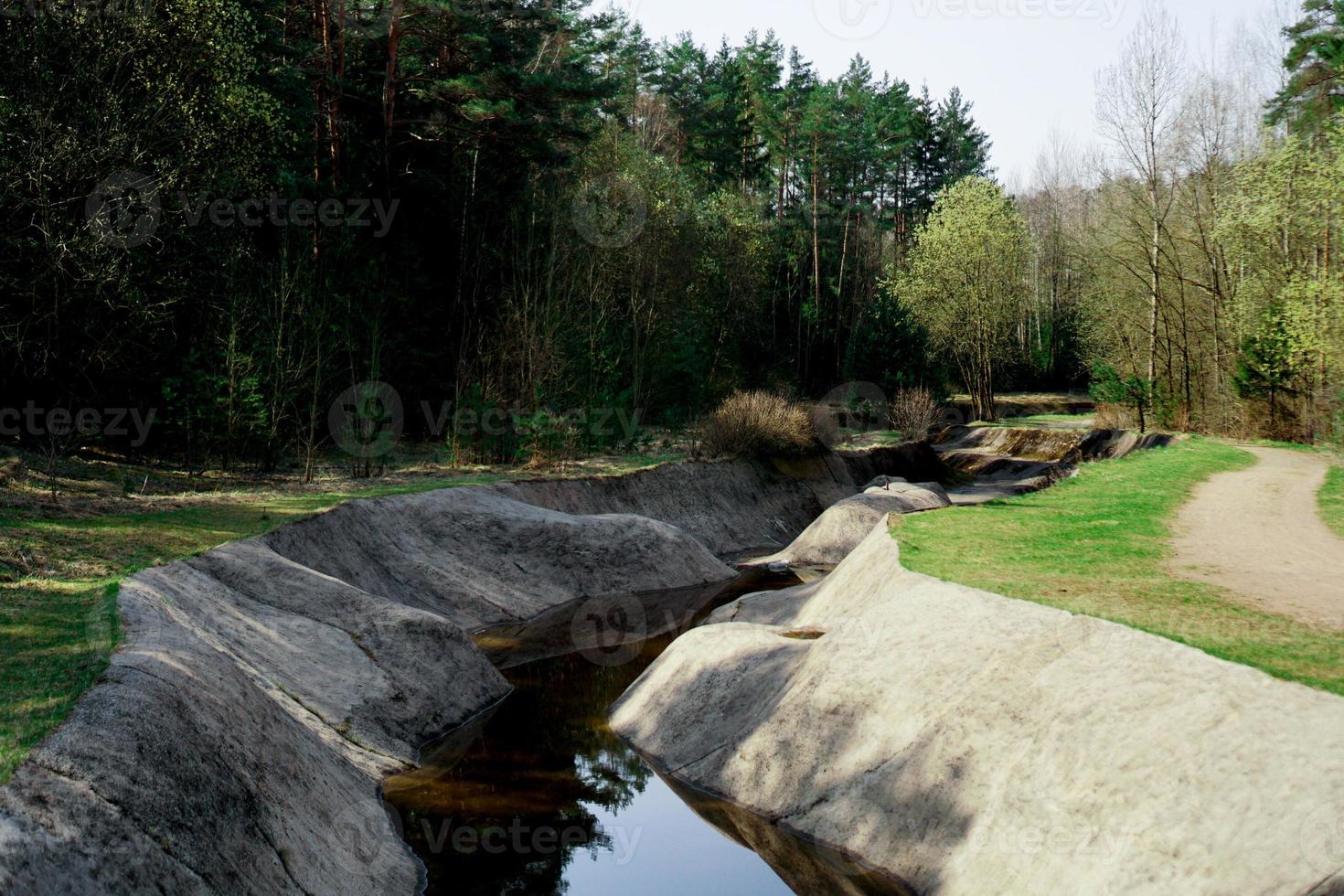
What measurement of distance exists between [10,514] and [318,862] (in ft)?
28.5

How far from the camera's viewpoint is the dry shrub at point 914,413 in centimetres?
3984

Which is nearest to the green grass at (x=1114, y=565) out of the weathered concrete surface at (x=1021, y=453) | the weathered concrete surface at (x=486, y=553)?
the weathered concrete surface at (x=486, y=553)

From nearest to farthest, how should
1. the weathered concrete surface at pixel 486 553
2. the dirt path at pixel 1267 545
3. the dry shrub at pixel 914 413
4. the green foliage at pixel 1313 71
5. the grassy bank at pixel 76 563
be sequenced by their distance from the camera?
the grassy bank at pixel 76 563 < the dirt path at pixel 1267 545 < the weathered concrete surface at pixel 486 553 < the green foliage at pixel 1313 71 < the dry shrub at pixel 914 413

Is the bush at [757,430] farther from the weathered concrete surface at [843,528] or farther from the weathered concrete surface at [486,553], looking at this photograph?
the weathered concrete surface at [486,553]

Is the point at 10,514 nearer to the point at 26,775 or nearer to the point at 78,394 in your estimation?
the point at 78,394

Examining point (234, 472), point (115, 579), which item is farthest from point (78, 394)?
point (115, 579)

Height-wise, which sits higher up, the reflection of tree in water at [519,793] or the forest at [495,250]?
the forest at [495,250]

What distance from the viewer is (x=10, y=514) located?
1363 centimetres

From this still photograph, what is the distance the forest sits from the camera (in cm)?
1725

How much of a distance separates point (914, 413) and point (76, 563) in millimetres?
32924

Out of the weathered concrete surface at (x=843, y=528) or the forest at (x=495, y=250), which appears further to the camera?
the weathered concrete surface at (x=843, y=528)

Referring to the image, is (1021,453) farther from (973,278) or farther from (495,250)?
(495,250)

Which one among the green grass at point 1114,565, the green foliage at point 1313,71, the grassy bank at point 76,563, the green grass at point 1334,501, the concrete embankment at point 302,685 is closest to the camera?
the concrete embankment at point 302,685

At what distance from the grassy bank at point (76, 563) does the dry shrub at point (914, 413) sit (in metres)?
23.7
